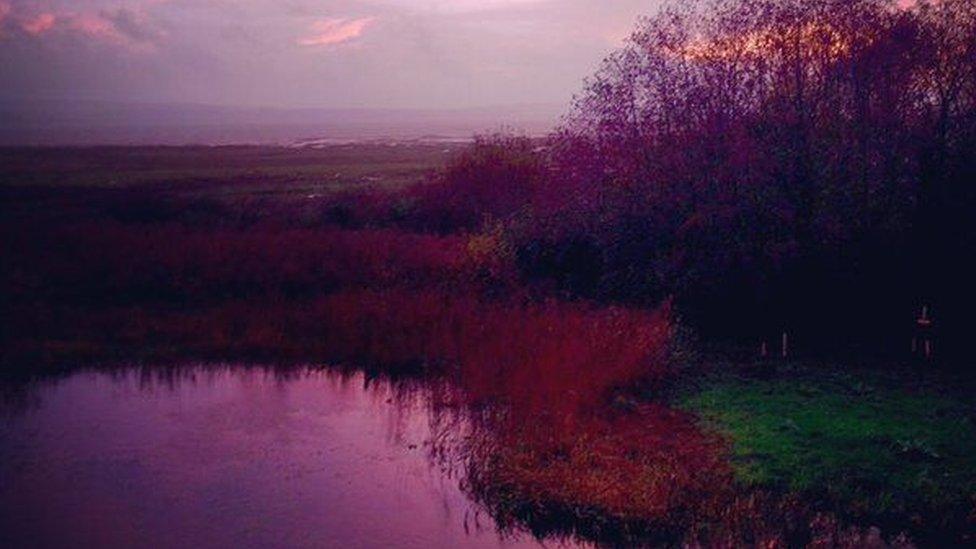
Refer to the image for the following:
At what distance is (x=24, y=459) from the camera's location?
532 inches

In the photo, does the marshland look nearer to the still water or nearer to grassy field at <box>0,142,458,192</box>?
the still water

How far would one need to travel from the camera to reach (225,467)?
13273 millimetres

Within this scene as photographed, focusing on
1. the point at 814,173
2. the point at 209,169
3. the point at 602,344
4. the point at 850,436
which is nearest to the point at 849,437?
the point at 850,436

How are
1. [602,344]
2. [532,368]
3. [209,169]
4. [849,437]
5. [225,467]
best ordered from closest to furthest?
[225,467] → [849,437] → [532,368] → [602,344] → [209,169]

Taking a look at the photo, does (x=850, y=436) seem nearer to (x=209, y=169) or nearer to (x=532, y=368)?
(x=532, y=368)

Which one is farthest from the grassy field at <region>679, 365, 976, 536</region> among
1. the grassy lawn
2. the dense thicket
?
the dense thicket

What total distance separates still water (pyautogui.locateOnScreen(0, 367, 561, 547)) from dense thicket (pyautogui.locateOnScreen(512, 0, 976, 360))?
29.1ft

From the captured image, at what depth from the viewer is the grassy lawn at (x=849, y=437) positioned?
11.5 meters

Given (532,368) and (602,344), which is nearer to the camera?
(532,368)

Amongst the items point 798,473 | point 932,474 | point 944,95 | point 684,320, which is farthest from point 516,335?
point 944,95

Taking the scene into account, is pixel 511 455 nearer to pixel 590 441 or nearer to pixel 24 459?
pixel 590 441

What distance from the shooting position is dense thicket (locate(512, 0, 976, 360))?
19.8 meters

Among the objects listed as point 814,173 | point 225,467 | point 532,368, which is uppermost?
point 814,173

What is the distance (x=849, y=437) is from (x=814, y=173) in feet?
30.2
